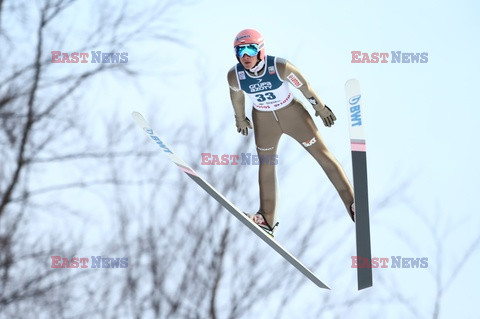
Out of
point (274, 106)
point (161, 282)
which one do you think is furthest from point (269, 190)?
point (161, 282)

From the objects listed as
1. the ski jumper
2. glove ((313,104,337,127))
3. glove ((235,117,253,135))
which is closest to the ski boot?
the ski jumper

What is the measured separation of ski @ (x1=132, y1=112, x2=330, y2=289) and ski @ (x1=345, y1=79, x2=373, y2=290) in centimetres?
69

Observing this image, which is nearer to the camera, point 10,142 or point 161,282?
point 10,142

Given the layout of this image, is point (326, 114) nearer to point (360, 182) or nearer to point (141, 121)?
point (360, 182)

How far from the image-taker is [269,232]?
22.5 feet

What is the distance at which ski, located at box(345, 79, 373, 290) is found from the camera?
566cm

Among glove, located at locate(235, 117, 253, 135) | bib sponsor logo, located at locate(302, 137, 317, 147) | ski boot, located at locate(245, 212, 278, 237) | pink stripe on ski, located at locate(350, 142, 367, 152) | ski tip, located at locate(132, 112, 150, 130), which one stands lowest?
ski boot, located at locate(245, 212, 278, 237)

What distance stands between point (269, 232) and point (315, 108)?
129 centimetres

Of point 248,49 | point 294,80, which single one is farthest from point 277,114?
point 248,49

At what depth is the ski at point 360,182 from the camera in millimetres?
5660

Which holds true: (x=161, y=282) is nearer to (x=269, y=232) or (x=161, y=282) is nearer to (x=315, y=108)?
(x=269, y=232)

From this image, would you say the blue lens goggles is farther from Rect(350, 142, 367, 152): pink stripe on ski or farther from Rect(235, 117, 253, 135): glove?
Rect(350, 142, 367, 152): pink stripe on ski

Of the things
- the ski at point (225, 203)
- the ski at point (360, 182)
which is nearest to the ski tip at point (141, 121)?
the ski at point (225, 203)

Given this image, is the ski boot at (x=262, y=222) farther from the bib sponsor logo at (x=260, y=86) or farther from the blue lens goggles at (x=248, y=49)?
the blue lens goggles at (x=248, y=49)
